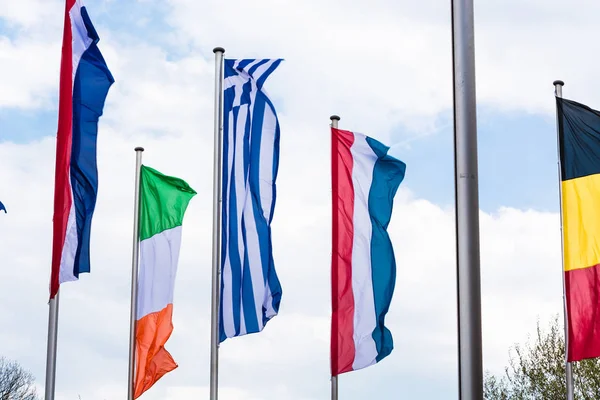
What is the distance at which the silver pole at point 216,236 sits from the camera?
13.2m

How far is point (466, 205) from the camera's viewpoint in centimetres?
A: 507

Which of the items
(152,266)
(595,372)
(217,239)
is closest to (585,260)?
(217,239)

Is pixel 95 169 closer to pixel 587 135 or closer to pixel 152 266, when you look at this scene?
pixel 152 266

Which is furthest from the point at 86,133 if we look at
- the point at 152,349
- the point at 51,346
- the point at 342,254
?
the point at 342,254

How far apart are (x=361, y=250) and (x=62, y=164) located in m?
5.56

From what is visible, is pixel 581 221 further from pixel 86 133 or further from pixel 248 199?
pixel 86 133

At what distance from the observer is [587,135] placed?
13594 millimetres

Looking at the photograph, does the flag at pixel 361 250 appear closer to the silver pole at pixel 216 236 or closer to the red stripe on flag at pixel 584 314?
the silver pole at pixel 216 236

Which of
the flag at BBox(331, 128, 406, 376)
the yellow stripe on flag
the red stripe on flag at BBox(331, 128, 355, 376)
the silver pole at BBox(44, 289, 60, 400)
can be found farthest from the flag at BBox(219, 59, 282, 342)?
the yellow stripe on flag

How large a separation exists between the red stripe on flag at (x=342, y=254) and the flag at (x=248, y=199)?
43.8 inches

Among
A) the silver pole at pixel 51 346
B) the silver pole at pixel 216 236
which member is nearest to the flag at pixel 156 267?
the silver pole at pixel 216 236

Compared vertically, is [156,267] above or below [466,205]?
above

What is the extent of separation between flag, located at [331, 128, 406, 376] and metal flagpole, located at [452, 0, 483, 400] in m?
8.52

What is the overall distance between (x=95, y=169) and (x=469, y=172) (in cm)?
615
